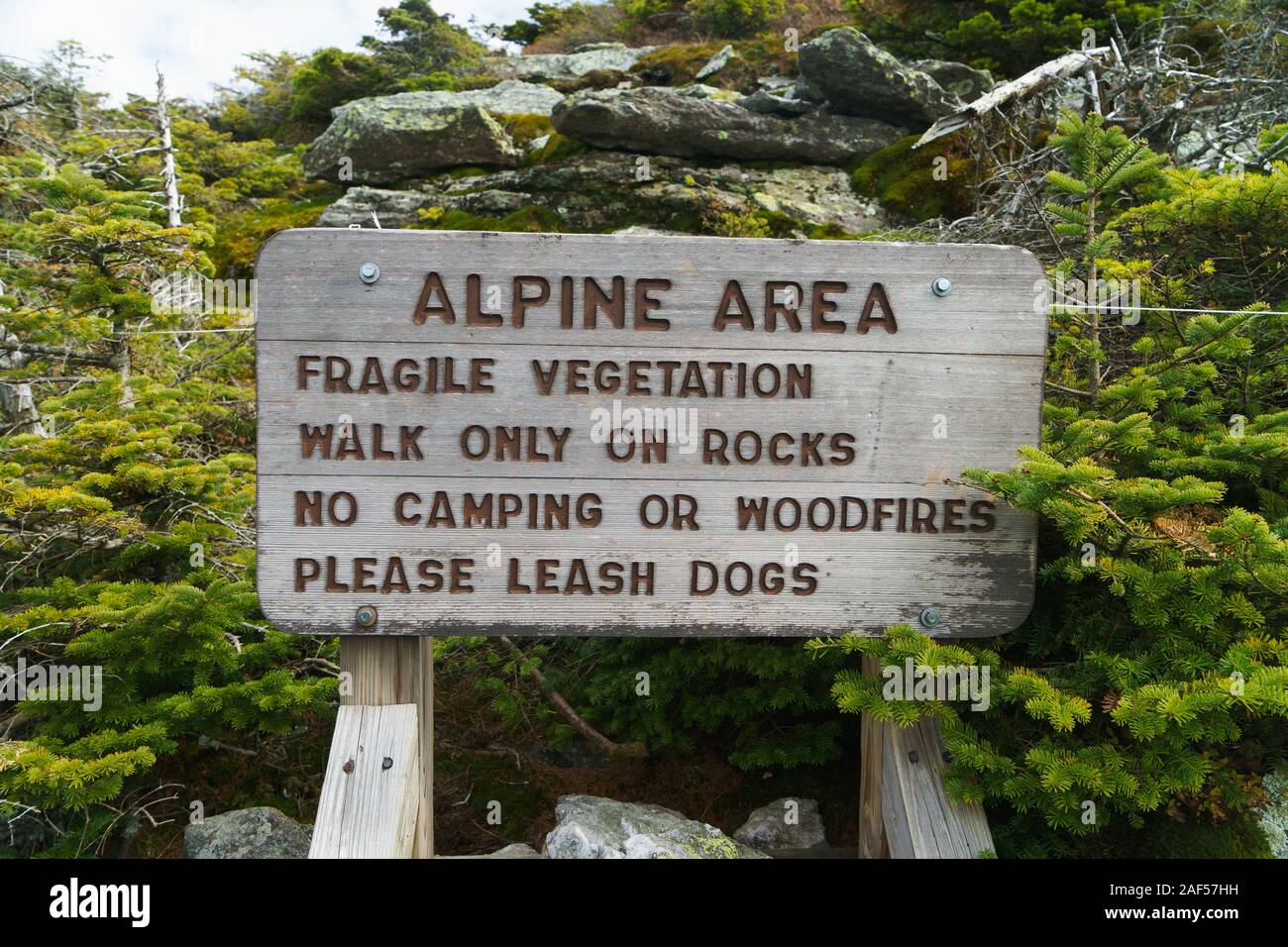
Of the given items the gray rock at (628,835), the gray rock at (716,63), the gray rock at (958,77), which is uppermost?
the gray rock at (716,63)

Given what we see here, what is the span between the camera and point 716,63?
1288 centimetres

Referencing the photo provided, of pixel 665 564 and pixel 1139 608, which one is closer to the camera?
pixel 1139 608

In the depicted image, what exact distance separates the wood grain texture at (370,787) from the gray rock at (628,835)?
0.53 metres

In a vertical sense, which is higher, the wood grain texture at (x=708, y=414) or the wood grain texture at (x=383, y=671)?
the wood grain texture at (x=708, y=414)

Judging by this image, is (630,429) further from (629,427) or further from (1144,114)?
(1144,114)

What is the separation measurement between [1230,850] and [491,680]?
9.56 ft

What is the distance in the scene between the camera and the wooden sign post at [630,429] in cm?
227

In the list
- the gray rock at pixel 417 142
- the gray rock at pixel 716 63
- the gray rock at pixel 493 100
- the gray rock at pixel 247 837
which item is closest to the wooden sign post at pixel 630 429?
the gray rock at pixel 247 837

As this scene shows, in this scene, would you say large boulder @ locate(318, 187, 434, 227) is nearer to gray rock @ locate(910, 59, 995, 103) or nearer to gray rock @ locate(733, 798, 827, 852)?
gray rock @ locate(910, 59, 995, 103)

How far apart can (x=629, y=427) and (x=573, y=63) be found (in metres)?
19.0

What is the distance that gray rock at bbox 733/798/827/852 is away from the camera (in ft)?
10.5

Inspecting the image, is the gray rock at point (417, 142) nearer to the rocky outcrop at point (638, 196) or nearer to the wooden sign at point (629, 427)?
the rocky outcrop at point (638, 196)

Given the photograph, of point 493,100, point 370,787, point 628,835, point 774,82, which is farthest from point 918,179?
point 493,100

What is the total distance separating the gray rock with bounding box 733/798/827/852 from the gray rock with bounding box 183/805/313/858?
174cm
